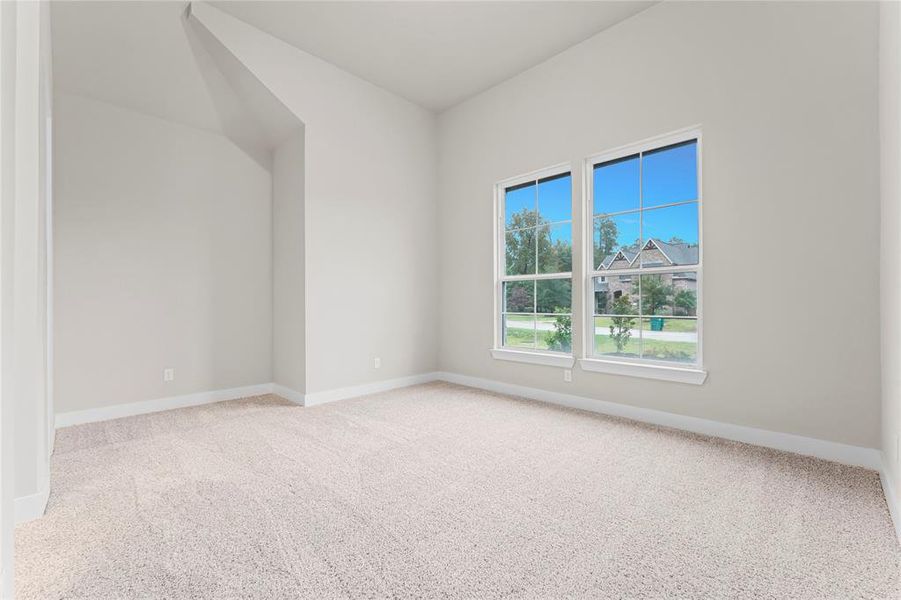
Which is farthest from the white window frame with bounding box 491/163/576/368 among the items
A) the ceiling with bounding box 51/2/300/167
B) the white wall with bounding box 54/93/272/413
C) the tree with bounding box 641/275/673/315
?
the white wall with bounding box 54/93/272/413

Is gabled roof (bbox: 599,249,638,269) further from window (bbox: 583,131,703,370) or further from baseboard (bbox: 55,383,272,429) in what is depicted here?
baseboard (bbox: 55,383,272,429)

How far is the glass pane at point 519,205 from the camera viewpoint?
429 centimetres

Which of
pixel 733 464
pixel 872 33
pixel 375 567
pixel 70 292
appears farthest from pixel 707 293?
pixel 70 292

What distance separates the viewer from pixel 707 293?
3012mm

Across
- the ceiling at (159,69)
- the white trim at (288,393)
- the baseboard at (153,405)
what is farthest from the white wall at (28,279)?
the white trim at (288,393)

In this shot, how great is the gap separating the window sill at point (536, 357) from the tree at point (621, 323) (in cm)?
41

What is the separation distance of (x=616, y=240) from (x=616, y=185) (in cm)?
48

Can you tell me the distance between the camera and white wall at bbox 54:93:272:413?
3355 millimetres

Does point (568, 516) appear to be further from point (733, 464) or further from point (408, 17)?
point (408, 17)

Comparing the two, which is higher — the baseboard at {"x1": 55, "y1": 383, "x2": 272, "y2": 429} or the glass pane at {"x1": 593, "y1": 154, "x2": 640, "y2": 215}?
the glass pane at {"x1": 593, "y1": 154, "x2": 640, "y2": 215}

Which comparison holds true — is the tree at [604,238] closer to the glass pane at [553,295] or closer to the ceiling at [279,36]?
the glass pane at [553,295]

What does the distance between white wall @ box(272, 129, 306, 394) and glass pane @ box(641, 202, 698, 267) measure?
3.08 m

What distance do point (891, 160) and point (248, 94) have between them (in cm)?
452

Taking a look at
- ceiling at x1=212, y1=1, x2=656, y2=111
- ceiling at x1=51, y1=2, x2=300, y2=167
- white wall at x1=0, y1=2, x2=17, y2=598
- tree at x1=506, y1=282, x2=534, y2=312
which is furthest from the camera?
tree at x1=506, y1=282, x2=534, y2=312
